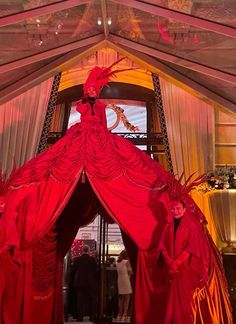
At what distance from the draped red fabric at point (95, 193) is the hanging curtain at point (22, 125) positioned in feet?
7.38

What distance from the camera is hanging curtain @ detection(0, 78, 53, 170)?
7.02 m

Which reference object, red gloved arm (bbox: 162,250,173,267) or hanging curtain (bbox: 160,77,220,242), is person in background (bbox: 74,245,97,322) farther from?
red gloved arm (bbox: 162,250,173,267)

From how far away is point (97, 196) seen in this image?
15.1ft

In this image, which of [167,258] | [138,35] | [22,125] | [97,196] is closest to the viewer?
[167,258]

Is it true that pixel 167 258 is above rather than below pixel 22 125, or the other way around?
below

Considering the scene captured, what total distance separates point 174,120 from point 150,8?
3.50m

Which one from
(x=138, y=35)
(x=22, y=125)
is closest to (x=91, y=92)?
(x=138, y=35)

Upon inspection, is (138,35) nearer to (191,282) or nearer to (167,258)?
(167,258)

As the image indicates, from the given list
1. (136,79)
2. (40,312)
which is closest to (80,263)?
(40,312)

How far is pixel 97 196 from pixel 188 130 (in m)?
3.15

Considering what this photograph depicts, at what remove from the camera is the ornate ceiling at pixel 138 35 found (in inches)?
156

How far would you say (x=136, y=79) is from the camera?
862 cm

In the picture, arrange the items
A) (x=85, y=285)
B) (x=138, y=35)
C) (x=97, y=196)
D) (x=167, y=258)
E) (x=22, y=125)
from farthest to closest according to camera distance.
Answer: (x=22, y=125)
(x=85, y=285)
(x=138, y=35)
(x=97, y=196)
(x=167, y=258)

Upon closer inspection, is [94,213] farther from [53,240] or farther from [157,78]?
[157,78]
